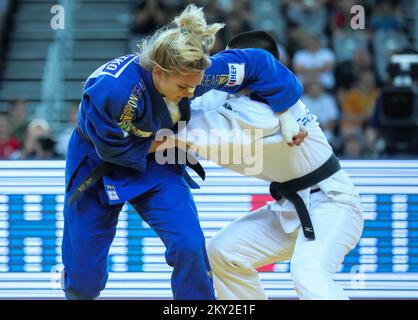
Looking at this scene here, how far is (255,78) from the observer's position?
→ 191 inches

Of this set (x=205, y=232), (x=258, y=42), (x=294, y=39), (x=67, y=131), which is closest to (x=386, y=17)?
(x=294, y=39)

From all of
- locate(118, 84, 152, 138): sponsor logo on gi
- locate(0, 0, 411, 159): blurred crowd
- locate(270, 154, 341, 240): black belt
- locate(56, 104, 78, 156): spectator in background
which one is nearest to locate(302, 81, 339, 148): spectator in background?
locate(0, 0, 411, 159): blurred crowd

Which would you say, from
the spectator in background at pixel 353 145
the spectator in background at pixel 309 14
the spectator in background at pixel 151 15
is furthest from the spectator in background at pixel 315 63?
the spectator in background at pixel 151 15

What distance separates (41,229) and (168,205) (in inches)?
77.6

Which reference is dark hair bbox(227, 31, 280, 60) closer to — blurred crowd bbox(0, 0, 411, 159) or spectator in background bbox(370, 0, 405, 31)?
blurred crowd bbox(0, 0, 411, 159)

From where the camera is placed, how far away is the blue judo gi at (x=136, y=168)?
181 inches

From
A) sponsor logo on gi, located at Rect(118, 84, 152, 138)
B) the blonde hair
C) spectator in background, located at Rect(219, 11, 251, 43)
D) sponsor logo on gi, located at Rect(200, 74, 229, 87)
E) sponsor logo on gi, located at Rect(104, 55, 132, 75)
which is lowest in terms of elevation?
sponsor logo on gi, located at Rect(118, 84, 152, 138)

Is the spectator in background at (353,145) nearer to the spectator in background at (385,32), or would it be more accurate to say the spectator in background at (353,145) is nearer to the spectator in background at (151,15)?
the spectator in background at (385,32)

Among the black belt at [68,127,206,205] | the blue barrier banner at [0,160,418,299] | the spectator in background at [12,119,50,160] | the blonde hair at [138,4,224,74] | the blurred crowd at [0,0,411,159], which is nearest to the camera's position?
the blonde hair at [138,4,224,74]

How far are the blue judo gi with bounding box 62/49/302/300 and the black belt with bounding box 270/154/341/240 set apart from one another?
Answer: 435mm

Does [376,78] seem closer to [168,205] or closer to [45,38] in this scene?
[45,38]

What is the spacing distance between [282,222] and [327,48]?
215 inches

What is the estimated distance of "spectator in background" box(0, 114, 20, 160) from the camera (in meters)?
8.98
